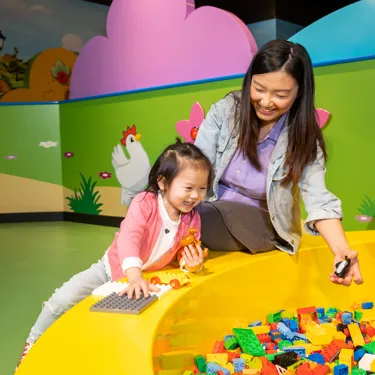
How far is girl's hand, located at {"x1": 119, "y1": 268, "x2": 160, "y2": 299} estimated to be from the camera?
1083 mm

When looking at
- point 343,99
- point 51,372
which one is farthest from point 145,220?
point 343,99

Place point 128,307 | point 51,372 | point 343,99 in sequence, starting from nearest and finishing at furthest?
point 51,372
point 128,307
point 343,99

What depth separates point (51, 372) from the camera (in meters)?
0.76

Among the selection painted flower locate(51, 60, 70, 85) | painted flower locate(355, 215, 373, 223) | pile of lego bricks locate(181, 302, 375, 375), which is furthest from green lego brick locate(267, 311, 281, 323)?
painted flower locate(51, 60, 70, 85)

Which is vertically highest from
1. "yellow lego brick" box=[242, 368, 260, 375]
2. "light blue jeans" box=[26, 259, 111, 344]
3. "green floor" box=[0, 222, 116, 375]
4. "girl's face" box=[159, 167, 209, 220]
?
"girl's face" box=[159, 167, 209, 220]

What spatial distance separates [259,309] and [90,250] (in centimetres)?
146

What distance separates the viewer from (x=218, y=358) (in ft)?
3.87

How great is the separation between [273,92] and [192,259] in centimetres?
47

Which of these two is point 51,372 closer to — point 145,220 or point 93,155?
point 145,220

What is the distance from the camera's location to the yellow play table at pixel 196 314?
812 millimetres

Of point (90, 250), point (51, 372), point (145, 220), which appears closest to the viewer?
point (51, 372)

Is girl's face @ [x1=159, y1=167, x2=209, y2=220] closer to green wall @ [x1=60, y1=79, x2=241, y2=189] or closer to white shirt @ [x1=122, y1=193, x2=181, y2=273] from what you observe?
white shirt @ [x1=122, y1=193, x2=181, y2=273]

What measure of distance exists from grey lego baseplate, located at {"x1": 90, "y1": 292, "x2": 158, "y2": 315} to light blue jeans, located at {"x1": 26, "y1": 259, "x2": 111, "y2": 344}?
0.24 m

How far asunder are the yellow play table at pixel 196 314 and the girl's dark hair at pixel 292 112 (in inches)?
11.4
